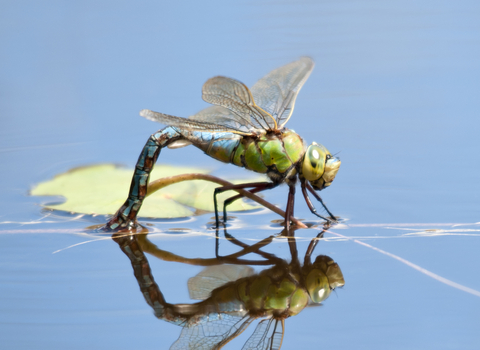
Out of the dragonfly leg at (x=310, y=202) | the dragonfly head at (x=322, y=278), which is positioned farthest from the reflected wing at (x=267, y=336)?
the dragonfly leg at (x=310, y=202)

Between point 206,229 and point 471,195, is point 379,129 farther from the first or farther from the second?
point 206,229

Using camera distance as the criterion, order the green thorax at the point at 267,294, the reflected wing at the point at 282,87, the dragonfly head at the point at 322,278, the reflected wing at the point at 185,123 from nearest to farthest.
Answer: the green thorax at the point at 267,294 < the dragonfly head at the point at 322,278 < the reflected wing at the point at 185,123 < the reflected wing at the point at 282,87

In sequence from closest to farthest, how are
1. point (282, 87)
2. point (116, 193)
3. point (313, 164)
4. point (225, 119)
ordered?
point (313, 164) → point (225, 119) → point (282, 87) → point (116, 193)

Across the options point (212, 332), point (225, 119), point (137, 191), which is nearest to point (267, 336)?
point (212, 332)

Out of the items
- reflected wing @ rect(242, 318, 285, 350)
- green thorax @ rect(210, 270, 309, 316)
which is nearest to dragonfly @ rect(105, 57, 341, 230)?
green thorax @ rect(210, 270, 309, 316)

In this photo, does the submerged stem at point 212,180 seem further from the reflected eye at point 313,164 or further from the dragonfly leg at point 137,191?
the reflected eye at point 313,164

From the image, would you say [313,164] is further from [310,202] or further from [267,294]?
[267,294]
